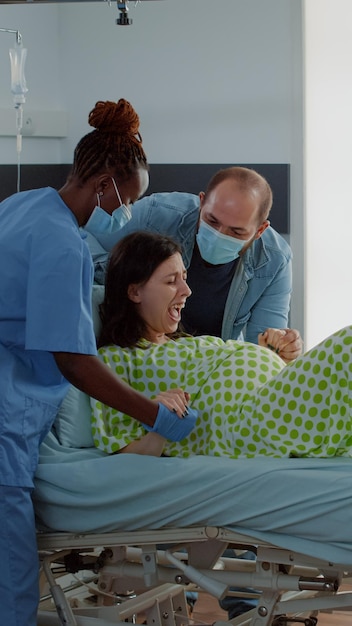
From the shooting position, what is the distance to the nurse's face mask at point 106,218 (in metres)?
1.99

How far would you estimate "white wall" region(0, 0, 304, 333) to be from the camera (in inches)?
147

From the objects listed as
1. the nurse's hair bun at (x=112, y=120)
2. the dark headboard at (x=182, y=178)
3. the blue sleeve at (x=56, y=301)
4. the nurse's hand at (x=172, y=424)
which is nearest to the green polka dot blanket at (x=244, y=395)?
the nurse's hand at (x=172, y=424)

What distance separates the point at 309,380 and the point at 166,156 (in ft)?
7.22

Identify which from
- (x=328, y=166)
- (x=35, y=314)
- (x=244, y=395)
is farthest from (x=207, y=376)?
(x=328, y=166)

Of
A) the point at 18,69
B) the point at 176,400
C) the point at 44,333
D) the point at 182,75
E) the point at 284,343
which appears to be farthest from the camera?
the point at 182,75

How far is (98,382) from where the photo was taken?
6.14 feet

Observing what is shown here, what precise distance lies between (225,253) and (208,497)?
74 centimetres

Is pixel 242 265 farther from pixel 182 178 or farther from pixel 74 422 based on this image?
pixel 182 178

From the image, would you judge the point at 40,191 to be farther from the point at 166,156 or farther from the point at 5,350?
the point at 166,156

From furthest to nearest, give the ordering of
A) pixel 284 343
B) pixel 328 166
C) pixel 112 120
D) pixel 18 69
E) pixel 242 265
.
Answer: pixel 328 166 → pixel 18 69 → pixel 242 265 → pixel 284 343 → pixel 112 120

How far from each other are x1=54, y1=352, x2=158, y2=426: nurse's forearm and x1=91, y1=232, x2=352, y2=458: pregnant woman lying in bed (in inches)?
3.4

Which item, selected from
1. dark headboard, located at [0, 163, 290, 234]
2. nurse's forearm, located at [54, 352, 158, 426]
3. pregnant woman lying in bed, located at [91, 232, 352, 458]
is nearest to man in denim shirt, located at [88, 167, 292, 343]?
pregnant woman lying in bed, located at [91, 232, 352, 458]

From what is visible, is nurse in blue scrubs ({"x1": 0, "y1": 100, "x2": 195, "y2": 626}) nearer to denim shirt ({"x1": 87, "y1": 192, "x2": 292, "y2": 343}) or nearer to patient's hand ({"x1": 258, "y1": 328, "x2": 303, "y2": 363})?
patient's hand ({"x1": 258, "y1": 328, "x2": 303, "y2": 363})

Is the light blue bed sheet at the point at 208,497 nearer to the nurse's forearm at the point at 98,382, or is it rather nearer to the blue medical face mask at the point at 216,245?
the nurse's forearm at the point at 98,382
